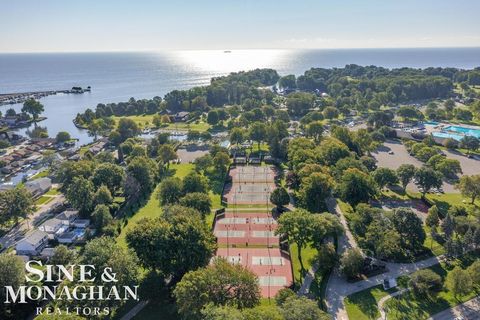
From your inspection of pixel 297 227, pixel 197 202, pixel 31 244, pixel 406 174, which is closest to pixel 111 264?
pixel 197 202

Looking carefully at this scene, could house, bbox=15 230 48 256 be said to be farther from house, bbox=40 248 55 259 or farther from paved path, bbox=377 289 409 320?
paved path, bbox=377 289 409 320

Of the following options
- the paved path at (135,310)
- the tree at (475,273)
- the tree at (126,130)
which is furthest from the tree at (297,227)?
the tree at (126,130)

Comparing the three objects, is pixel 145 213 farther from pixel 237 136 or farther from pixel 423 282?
pixel 423 282

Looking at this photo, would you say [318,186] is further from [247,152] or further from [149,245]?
[247,152]

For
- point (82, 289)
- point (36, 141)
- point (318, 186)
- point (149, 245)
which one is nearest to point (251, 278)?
point (149, 245)

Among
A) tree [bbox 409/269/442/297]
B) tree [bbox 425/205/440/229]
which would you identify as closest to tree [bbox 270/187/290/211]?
tree [bbox 425/205/440/229]

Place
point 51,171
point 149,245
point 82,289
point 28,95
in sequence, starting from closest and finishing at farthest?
1. point 82,289
2. point 149,245
3. point 51,171
4. point 28,95
